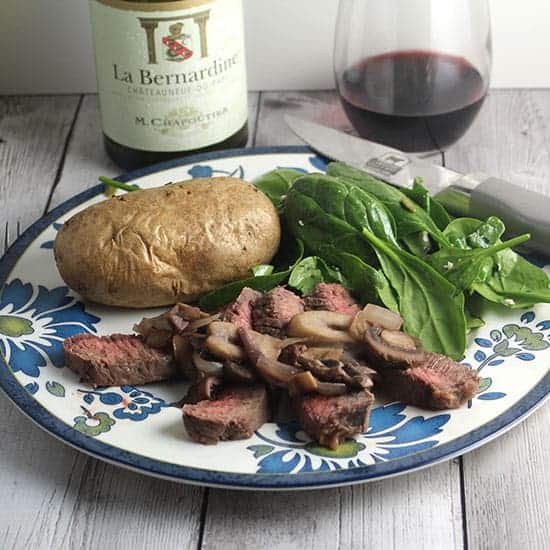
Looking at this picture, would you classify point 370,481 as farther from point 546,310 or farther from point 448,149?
point 448,149

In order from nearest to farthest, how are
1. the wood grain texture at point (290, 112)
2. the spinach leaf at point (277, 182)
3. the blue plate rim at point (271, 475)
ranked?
the blue plate rim at point (271, 475) → the spinach leaf at point (277, 182) → the wood grain texture at point (290, 112)

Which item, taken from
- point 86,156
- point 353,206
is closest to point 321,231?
point 353,206

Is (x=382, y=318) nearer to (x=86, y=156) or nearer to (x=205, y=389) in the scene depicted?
(x=205, y=389)

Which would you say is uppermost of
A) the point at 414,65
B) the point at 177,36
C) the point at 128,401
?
the point at 177,36

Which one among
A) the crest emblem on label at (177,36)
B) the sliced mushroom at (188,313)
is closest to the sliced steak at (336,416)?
the sliced mushroom at (188,313)

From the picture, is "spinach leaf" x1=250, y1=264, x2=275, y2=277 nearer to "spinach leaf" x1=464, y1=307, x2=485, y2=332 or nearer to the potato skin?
the potato skin

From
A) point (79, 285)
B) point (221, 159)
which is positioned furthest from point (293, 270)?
point (221, 159)

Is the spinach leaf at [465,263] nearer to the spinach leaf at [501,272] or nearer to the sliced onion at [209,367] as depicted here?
the spinach leaf at [501,272]
